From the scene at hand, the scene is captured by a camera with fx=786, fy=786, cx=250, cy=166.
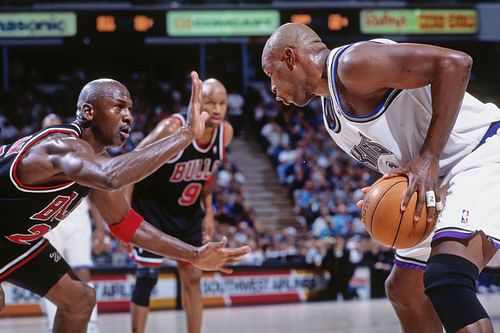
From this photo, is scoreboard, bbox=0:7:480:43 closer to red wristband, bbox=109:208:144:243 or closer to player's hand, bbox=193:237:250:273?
red wristband, bbox=109:208:144:243

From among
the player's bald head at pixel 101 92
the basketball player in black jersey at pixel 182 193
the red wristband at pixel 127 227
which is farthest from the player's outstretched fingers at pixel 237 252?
the basketball player in black jersey at pixel 182 193

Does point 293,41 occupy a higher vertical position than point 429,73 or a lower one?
higher

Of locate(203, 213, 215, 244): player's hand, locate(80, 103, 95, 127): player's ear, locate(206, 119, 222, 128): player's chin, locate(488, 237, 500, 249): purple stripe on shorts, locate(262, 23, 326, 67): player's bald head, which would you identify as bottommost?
locate(203, 213, 215, 244): player's hand

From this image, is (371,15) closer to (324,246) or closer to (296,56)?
(324,246)

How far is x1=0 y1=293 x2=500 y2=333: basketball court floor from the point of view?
7.56 m

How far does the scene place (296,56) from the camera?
3.53 metres

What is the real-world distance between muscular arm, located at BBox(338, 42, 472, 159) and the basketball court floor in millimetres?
4263

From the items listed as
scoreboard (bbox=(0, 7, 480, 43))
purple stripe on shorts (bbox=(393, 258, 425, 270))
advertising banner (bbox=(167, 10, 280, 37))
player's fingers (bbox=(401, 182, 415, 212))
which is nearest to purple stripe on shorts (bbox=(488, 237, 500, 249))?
player's fingers (bbox=(401, 182, 415, 212))

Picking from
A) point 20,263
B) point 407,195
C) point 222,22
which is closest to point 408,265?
point 407,195

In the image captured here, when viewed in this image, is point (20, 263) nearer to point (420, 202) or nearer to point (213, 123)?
point (420, 202)

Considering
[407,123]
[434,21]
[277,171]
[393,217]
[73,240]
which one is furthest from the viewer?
[277,171]

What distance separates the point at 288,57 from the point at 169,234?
2.92 meters

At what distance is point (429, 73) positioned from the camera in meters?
3.06

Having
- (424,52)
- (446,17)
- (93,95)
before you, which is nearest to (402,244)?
(424,52)
